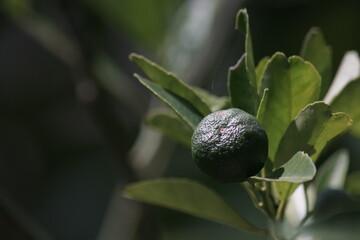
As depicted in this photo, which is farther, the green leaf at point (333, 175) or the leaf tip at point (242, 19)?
the green leaf at point (333, 175)

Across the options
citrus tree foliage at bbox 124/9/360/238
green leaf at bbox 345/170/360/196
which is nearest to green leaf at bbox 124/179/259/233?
citrus tree foliage at bbox 124/9/360/238

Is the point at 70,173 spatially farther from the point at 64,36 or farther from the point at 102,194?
the point at 64,36

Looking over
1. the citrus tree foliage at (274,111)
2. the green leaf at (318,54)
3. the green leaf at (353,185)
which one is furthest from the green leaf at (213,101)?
the green leaf at (353,185)

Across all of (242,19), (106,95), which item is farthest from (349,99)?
(106,95)

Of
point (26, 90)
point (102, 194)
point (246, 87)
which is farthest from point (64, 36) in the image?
→ point (26, 90)

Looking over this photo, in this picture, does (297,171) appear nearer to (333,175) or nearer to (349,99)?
(349,99)

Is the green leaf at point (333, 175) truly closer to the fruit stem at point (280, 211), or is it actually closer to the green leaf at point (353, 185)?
the green leaf at point (353, 185)
